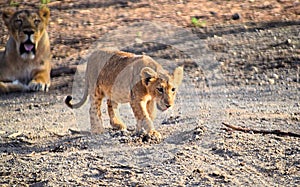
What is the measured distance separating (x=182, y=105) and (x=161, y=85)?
2.03 metres

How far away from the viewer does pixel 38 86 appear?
9570mm

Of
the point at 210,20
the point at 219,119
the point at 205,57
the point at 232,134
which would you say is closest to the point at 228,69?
the point at 205,57

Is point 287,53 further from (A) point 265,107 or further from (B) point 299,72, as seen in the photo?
(A) point 265,107

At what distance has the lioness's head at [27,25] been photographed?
9516 millimetres

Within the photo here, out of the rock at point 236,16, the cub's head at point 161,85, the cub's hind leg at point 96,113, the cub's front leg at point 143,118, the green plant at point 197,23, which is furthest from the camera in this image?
the rock at point 236,16

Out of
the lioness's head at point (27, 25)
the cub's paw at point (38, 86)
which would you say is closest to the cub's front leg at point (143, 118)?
the cub's paw at point (38, 86)

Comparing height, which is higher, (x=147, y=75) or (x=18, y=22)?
(x=147, y=75)

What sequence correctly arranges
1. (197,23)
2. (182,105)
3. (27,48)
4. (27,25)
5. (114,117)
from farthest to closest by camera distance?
1. (197,23)
2. (27,48)
3. (27,25)
4. (182,105)
5. (114,117)

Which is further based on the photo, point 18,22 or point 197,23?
point 197,23

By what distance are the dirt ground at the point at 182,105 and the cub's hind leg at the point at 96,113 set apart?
138 millimetres

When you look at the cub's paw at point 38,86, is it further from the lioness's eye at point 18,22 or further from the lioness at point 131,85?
the lioness at point 131,85

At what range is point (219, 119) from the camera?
21.6 ft

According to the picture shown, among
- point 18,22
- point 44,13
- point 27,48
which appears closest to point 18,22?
point 18,22

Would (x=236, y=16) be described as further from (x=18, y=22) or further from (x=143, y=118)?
(x=143, y=118)
